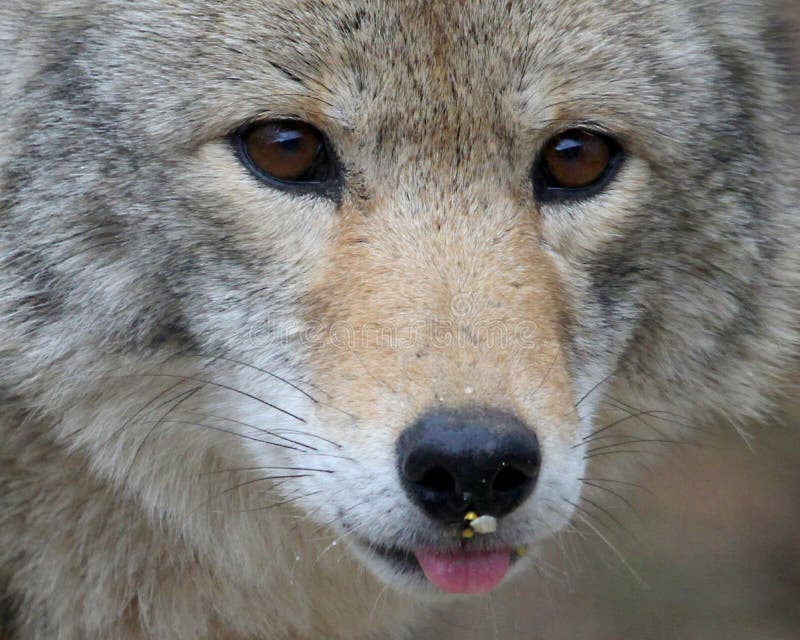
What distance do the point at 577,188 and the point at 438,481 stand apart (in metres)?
1.01

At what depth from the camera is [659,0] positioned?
3.43m

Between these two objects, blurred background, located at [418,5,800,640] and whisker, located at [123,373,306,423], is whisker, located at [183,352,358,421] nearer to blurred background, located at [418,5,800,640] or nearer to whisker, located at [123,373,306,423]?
whisker, located at [123,373,306,423]

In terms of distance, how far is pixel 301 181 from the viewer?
3146mm

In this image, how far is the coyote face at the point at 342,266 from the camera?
287 centimetres

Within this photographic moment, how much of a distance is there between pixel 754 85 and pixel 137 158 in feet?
6.18

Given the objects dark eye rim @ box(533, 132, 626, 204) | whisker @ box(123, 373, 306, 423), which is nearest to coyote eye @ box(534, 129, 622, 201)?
dark eye rim @ box(533, 132, 626, 204)

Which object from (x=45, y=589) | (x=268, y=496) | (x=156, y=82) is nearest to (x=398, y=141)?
(x=156, y=82)

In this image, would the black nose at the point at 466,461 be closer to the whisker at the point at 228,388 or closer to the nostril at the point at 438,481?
the nostril at the point at 438,481

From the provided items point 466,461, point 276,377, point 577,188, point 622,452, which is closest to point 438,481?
point 466,461

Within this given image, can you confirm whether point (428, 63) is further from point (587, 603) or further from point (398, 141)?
point (587, 603)

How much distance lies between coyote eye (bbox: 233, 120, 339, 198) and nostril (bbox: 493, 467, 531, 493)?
89 cm

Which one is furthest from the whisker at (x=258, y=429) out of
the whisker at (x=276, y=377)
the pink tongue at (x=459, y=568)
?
the pink tongue at (x=459, y=568)

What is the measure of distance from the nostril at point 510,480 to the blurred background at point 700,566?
368 cm

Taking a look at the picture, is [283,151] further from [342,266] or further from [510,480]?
[510,480]
